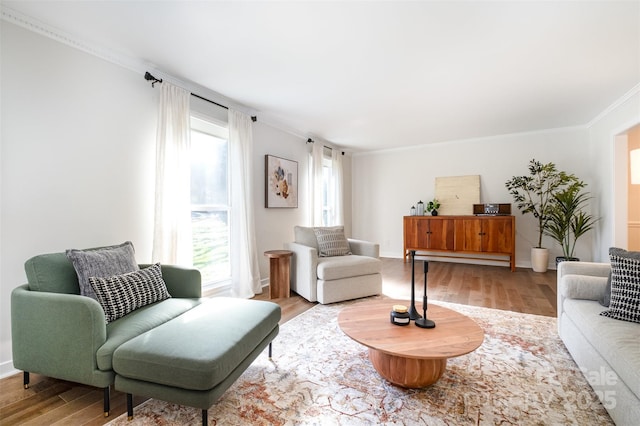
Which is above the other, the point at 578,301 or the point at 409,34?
the point at 409,34

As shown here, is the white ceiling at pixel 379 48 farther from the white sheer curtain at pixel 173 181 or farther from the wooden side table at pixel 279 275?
the wooden side table at pixel 279 275

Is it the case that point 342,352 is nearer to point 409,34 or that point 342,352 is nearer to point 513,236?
point 409,34

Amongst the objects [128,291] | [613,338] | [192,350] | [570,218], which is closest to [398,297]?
[613,338]

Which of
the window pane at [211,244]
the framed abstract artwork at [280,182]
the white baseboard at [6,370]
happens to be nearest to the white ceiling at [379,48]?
the framed abstract artwork at [280,182]

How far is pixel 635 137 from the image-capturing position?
395 cm

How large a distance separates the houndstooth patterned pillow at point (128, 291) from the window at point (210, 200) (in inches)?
45.1

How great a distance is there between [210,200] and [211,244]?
52cm

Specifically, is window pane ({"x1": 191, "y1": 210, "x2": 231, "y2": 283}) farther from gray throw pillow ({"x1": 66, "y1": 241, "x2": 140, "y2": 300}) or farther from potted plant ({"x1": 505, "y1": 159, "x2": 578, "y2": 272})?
potted plant ({"x1": 505, "y1": 159, "x2": 578, "y2": 272})

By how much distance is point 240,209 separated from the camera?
356 cm

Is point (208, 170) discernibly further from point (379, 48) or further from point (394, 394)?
point (394, 394)

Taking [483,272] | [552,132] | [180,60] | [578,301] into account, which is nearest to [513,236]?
[483,272]

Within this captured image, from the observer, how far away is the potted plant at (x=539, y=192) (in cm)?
477

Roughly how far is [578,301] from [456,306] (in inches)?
49.0

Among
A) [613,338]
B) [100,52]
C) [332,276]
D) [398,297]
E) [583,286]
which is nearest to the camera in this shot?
[613,338]
